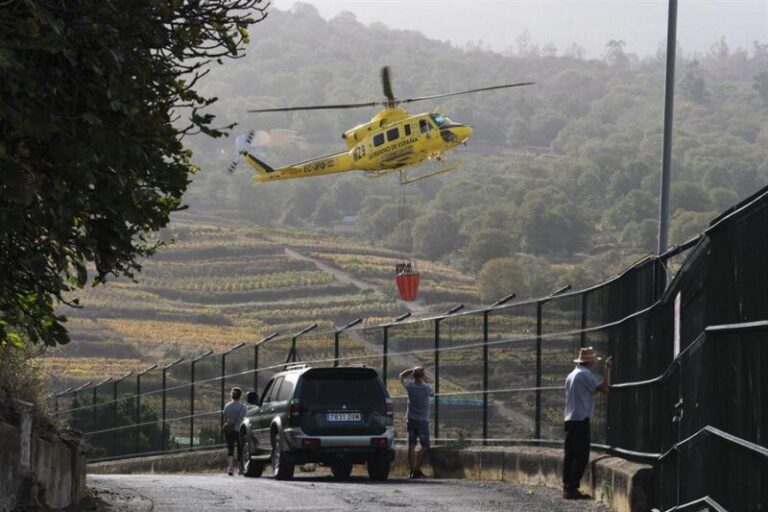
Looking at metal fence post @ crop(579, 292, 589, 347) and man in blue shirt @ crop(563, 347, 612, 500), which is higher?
metal fence post @ crop(579, 292, 589, 347)

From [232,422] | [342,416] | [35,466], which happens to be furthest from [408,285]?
[35,466]

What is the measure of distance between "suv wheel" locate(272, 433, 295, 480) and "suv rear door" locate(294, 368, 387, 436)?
651mm

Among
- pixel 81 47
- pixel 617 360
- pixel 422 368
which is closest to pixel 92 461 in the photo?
pixel 422 368

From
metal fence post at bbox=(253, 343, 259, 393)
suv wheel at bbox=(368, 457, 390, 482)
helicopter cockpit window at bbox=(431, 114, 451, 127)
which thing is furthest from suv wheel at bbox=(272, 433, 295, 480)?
helicopter cockpit window at bbox=(431, 114, 451, 127)

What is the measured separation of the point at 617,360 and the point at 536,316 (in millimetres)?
4787

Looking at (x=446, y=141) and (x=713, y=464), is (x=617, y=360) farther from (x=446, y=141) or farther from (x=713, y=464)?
(x=446, y=141)

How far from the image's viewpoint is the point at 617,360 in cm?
1633

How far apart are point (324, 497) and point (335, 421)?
15.9ft

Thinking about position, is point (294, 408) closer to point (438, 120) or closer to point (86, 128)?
point (86, 128)

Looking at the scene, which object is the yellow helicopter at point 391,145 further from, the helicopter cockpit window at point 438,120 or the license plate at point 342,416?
the license plate at point 342,416

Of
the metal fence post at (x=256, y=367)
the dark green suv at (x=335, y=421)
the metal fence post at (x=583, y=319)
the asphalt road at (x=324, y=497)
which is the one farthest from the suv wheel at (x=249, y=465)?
the metal fence post at (x=583, y=319)

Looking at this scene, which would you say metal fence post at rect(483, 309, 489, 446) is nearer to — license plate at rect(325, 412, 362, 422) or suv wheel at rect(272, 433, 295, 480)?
license plate at rect(325, 412, 362, 422)

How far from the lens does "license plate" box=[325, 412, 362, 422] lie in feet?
75.8

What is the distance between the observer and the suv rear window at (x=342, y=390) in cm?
2317
